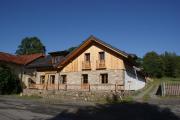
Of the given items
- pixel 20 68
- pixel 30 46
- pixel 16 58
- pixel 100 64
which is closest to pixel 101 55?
pixel 100 64

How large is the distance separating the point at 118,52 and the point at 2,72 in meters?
18.3

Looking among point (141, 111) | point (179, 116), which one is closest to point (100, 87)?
point (141, 111)

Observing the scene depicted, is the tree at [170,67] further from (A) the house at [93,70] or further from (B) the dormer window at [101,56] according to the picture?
(B) the dormer window at [101,56]

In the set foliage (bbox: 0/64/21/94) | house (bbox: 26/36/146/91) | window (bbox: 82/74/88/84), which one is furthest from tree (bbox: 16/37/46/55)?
window (bbox: 82/74/88/84)

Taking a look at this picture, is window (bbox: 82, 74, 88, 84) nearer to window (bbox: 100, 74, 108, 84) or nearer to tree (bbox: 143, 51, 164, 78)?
window (bbox: 100, 74, 108, 84)

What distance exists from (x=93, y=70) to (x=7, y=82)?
14.2 meters

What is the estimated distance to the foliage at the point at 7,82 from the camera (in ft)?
119

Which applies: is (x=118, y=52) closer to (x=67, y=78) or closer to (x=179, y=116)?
(x=67, y=78)

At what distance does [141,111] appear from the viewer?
1709cm

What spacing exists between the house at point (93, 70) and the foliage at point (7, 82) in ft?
13.0

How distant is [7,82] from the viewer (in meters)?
36.8

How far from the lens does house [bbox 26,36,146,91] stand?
97.0 feet

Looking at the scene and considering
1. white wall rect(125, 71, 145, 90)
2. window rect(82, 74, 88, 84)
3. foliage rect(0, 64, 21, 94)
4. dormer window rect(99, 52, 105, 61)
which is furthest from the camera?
foliage rect(0, 64, 21, 94)

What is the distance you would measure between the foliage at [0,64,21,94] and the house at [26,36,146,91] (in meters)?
3.95
